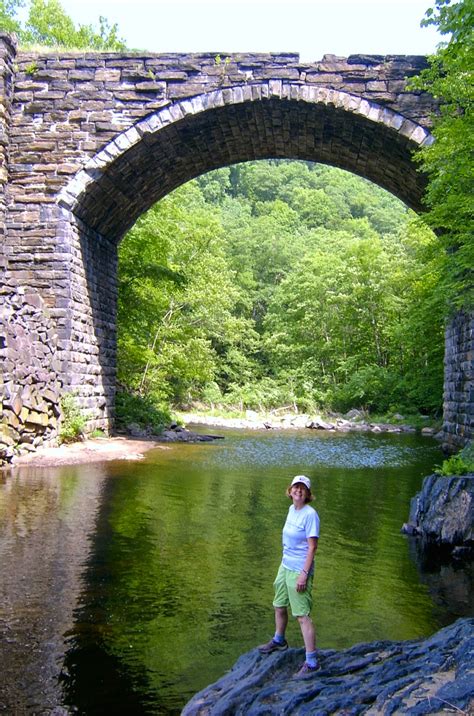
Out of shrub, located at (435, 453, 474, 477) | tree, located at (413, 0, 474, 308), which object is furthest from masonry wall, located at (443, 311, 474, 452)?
shrub, located at (435, 453, 474, 477)

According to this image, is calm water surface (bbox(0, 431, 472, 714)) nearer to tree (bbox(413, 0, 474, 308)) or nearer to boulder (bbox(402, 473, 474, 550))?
boulder (bbox(402, 473, 474, 550))

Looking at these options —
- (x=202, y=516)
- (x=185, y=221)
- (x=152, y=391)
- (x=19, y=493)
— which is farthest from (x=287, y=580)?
(x=185, y=221)

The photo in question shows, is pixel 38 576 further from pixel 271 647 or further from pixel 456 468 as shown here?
pixel 456 468

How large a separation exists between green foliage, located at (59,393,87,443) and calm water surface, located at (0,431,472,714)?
3239mm

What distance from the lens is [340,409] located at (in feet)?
106

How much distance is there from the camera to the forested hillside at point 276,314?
70.8 feet

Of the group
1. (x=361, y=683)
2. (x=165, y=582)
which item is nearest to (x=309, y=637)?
(x=361, y=683)

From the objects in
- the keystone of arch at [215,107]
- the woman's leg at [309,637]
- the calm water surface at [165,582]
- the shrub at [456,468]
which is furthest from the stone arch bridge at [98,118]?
the woman's leg at [309,637]

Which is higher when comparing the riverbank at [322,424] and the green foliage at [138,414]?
the green foliage at [138,414]

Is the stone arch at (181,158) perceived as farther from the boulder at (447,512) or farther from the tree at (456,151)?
the boulder at (447,512)

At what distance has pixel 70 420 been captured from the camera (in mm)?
14008

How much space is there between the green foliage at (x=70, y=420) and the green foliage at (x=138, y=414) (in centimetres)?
359

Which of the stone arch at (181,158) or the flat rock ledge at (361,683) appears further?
the stone arch at (181,158)

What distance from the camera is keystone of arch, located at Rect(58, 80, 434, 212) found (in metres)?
14.6
